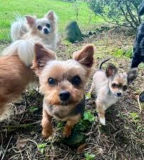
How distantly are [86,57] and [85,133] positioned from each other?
0.86m

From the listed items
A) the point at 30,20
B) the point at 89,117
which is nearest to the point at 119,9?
the point at 30,20

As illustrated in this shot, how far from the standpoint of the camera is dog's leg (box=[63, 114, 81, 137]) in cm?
304

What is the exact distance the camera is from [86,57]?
3.11 meters

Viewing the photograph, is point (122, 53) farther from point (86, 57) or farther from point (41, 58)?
point (41, 58)

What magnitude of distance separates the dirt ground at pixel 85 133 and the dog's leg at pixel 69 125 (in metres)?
0.10

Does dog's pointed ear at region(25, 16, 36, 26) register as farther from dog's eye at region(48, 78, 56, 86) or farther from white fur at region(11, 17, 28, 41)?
dog's eye at region(48, 78, 56, 86)

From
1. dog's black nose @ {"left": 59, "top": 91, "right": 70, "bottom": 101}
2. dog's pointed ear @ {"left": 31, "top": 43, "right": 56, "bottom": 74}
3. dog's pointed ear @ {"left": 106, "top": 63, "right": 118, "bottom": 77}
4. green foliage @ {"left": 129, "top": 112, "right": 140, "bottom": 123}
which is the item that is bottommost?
green foliage @ {"left": 129, "top": 112, "right": 140, "bottom": 123}

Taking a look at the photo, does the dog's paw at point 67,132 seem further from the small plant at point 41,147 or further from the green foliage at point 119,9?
the green foliage at point 119,9

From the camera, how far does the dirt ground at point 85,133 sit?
307 centimetres

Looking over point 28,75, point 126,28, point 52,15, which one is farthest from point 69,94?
point 126,28

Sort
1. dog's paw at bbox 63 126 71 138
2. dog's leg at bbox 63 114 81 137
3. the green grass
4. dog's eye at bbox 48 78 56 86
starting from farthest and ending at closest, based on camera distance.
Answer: the green grass, dog's paw at bbox 63 126 71 138, dog's leg at bbox 63 114 81 137, dog's eye at bbox 48 78 56 86

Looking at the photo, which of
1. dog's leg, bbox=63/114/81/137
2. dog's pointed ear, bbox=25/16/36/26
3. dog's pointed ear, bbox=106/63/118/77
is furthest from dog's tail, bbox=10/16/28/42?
dog's leg, bbox=63/114/81/137

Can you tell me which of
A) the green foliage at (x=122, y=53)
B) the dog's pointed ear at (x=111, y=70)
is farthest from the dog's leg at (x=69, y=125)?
the green foliage at (x=122, y=53)

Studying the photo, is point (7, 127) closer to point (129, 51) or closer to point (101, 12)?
point (129, 51)
